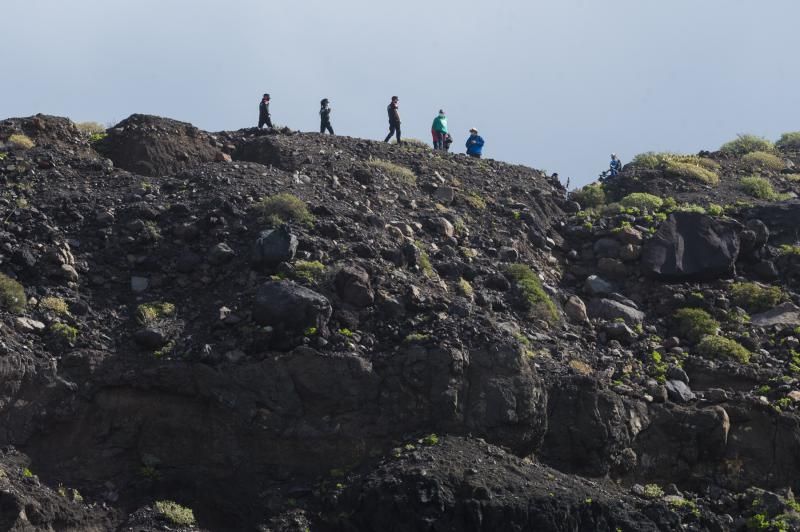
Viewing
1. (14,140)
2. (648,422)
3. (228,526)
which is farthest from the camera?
(14,140)

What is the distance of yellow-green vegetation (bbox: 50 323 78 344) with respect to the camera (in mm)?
21953

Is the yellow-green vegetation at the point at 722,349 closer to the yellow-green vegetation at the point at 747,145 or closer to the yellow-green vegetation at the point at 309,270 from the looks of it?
the yellow-green vegetation at the point at 309,270

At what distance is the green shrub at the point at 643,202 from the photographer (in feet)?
108

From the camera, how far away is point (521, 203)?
105 ft

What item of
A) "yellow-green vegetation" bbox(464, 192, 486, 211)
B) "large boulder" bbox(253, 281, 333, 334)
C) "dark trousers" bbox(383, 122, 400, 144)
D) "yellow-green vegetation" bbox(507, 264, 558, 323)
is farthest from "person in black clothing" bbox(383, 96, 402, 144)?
"large boulder" bbox(253, 281, 333, 334)

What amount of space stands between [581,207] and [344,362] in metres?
13.8

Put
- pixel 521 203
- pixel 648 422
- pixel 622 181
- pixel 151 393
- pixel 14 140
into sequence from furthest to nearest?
pixel 622 181 → pixel 521 203 → pixel 14 140 → pixel 648 422 → pixel 151 393

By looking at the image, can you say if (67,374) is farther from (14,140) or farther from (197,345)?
(14,140)

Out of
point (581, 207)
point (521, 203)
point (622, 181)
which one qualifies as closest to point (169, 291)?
point (521, 203)

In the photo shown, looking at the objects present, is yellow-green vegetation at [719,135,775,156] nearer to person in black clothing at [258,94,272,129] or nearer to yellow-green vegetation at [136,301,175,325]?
person in black clothing at [258,94,272,129]

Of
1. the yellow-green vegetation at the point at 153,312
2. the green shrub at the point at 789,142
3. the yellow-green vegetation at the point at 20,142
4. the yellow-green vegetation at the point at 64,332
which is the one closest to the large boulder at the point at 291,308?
the yellow-green vegetation at the point at 153,312

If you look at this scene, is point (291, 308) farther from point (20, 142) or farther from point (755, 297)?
point (755, 297)

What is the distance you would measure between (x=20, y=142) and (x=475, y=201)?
10.6 meters

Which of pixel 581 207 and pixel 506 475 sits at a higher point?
pixel 581 207
